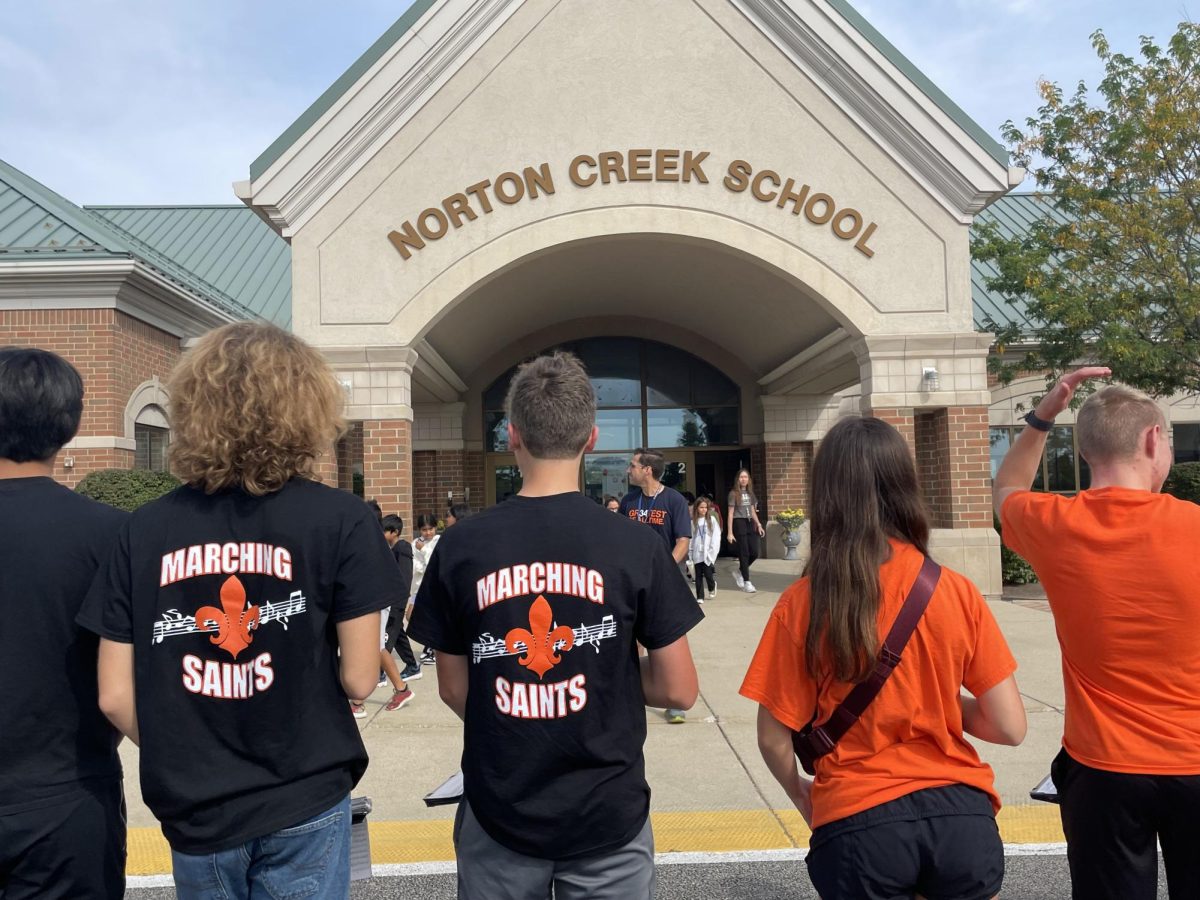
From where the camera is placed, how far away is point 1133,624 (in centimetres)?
249

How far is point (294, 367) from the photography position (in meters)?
2.25

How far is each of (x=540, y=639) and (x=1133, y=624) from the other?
164 cm

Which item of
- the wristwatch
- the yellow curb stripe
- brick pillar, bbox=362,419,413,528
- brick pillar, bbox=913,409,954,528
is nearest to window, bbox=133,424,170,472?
brick pillar, bbox=362,419,413,528

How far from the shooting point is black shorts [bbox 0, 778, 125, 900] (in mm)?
2186

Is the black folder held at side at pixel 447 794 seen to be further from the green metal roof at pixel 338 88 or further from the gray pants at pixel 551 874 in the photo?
the green metal roof at pixel 338 88

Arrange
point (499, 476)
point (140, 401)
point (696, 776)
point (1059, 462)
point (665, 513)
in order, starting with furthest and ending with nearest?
point (499, 476)
point (1059, 462)
point (140, 401)
point (665, 513)
point (696, 776)

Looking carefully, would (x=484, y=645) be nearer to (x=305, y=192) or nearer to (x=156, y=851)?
(x=156, y=851)

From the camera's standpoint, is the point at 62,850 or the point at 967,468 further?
the point at 967,468

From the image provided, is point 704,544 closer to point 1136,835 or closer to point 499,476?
point 499,476

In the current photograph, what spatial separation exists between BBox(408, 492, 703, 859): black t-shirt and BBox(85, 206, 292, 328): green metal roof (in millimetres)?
16183

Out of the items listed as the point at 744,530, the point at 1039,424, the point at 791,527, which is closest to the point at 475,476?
the point at 791,527

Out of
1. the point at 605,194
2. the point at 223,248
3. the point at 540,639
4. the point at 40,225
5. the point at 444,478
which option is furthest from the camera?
the point at 223,248

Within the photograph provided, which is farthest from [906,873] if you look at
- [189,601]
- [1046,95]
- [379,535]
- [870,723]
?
[1046,95]

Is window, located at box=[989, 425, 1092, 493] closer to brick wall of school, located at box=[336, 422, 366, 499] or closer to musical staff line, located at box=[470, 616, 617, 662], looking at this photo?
brick wall of school, located at box=[336, 422, 366, 499]
